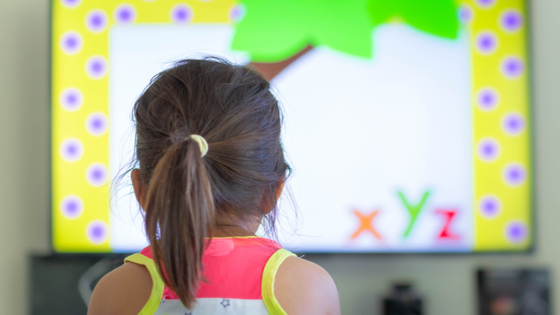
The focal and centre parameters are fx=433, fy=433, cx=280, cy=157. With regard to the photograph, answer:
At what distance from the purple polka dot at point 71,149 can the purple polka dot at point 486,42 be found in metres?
1.22

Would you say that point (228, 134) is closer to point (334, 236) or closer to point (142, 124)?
point (142, 124)

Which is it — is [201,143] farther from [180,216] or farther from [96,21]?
[96,21]

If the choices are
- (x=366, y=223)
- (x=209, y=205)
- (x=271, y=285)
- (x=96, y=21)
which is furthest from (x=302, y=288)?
(x=96, y=21)

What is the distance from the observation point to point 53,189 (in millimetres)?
1292

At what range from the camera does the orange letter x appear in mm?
1257

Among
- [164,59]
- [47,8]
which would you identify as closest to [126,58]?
[164,59]

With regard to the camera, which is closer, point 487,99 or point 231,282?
point 231,282

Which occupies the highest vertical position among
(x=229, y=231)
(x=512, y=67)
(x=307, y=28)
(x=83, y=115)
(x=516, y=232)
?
(x=307, y=28)

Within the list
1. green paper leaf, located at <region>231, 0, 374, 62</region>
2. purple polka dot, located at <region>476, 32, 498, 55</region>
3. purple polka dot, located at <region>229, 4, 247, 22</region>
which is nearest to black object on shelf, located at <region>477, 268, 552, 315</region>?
purple polka dot, located at <region>476, 32, 498, 55</region>

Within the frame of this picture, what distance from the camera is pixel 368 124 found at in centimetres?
127

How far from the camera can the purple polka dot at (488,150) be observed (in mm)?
1264

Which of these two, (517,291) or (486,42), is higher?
(486,42)

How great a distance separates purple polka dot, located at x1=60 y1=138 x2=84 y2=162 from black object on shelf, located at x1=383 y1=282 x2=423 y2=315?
0.99 meters

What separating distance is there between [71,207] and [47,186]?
0.41 feet
